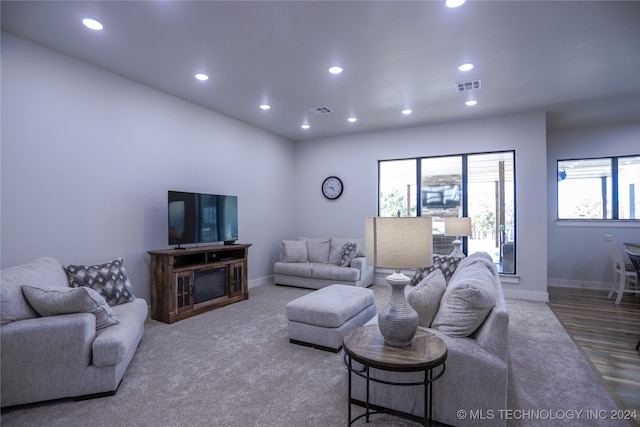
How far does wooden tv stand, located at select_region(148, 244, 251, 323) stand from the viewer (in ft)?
12.6

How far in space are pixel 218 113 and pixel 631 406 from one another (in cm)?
565

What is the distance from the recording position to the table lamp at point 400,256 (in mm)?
1775

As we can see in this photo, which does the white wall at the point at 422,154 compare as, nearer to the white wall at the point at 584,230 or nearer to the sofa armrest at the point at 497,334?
the white wall at the point at 584,230

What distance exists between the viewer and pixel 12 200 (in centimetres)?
293

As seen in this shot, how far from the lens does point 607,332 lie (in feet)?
11.6

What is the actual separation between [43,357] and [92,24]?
2.67 metres

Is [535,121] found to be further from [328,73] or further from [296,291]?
[296,291]

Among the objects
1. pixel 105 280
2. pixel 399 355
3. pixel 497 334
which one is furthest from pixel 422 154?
pixel 105 280

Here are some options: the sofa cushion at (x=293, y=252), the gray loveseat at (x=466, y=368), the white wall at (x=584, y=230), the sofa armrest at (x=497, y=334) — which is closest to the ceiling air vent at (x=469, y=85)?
the gray loveseat at (x=466, y=368)

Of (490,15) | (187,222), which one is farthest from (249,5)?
(187,222)

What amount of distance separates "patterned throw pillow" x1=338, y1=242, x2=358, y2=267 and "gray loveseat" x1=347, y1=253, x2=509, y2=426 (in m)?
3.34

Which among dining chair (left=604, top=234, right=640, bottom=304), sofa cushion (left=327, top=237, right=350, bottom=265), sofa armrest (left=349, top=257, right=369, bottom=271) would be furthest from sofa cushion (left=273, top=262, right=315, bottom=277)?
dining chair (left=604, top=234, right=640, bottom=304)

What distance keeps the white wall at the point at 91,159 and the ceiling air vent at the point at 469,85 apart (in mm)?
3597

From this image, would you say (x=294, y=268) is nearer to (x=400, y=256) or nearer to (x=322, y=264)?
(x=322, y=264)
